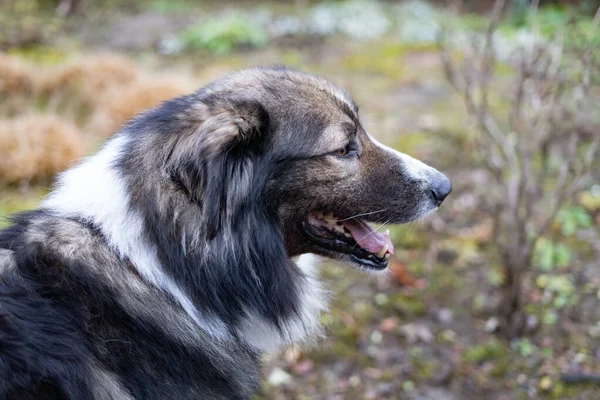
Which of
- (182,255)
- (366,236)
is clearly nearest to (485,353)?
(366,236)

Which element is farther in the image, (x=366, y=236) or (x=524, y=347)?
(x=524, y=347)

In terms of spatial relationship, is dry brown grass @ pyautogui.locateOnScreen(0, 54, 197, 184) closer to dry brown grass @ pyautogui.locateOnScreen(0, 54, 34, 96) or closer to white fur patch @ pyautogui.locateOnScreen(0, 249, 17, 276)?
dry brown grass @ pyautogui.locateOnScreen(0, 54, 34, 96)

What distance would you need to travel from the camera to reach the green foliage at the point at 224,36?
968cm

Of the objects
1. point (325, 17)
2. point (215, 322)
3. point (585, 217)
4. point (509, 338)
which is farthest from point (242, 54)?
point (215, 322)

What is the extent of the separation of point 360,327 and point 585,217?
2.11m

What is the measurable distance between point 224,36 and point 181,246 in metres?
8.16

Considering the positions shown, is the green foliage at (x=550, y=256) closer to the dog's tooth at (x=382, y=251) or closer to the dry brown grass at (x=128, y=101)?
the dog's tooth at (x=382, y=251)

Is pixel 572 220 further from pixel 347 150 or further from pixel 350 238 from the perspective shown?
pixel 347 150

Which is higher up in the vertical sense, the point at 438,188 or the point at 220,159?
the point at 220,159

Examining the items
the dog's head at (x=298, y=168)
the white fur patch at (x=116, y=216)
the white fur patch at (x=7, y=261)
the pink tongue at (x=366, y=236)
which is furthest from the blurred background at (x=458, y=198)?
the pink tongue at (x=366, y=236)

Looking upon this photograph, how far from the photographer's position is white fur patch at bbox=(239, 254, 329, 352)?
2400 millimetres

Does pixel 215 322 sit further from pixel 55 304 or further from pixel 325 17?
pixel 325 17

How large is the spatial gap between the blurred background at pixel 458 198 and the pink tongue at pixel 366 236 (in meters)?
1.03

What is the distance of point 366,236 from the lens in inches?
110
